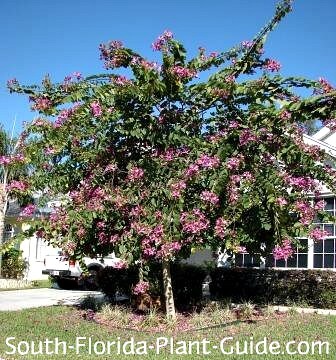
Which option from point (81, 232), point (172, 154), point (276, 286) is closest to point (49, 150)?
point (81, 232)

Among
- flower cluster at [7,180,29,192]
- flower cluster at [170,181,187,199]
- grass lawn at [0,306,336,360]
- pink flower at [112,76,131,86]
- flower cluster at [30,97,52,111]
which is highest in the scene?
pink flower at [112,76,131,86]

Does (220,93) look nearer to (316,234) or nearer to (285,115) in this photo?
(285,115)

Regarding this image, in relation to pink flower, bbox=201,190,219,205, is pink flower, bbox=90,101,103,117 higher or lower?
higher

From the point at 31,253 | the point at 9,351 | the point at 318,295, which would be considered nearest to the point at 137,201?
the point at 9,351

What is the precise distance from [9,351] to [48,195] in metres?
3.37

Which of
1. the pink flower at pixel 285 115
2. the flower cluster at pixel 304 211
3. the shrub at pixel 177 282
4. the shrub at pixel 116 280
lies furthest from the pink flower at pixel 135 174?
the shrub at pixel 116 280

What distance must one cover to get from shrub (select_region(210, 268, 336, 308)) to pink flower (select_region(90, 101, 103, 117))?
6034mm

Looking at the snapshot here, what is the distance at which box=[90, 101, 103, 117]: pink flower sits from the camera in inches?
365

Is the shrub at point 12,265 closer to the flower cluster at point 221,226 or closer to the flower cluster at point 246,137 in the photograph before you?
the flower cluster at point 221,226

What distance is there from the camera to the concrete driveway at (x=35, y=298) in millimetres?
13687

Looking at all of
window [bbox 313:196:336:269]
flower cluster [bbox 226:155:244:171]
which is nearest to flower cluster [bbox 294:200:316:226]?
flower cluster [bbox 226:155:244:171]

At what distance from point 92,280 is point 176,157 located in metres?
6.34

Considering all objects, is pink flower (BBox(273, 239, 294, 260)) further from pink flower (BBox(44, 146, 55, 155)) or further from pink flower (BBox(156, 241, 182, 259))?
pink flower (BBox(44, 146, 55, 155))

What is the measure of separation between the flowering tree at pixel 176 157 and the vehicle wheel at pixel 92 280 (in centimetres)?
155
